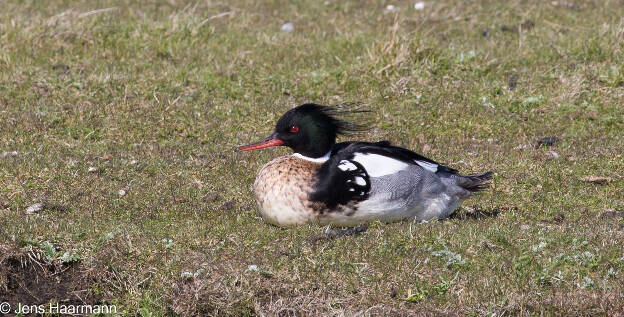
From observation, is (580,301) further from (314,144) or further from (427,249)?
(314,144)

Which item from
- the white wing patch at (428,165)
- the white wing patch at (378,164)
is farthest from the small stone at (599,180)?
the white wing patch at (378,164)

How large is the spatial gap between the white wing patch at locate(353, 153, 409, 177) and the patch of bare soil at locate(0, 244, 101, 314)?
7.08ft

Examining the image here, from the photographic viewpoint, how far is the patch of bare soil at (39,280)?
223 inches

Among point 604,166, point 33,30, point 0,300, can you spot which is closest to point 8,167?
point 0,300

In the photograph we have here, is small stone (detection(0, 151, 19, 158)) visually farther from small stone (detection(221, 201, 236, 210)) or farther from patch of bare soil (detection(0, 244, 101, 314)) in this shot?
patch of bare soil (detection(0, 244, 101, 314))

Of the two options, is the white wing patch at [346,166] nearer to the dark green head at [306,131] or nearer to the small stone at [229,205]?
Answer: the dark green head at [306,131]

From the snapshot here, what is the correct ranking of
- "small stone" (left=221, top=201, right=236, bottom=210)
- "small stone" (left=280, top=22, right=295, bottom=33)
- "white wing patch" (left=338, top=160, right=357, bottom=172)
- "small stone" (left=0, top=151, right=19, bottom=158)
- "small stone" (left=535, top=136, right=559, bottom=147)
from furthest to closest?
"small stone" (left=280, top=22, right=295, bottom=33) < "small stone" (left=535, top=136, right=559, bottom=147) < "small stone" (left=0, top=151, right=19, bottom=158) < "small stone" (left=221, top=201, right=236, bottom=210) < "white wing patch" (left=338, top=160, right=357, bottom=172)

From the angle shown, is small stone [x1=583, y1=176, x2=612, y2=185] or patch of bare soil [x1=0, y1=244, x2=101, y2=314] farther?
small stone [x1=583, y1=176, x2=612, y2=185]

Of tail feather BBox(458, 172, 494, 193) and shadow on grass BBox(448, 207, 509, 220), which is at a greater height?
tail feather BBox(458, 172, 494, 193)

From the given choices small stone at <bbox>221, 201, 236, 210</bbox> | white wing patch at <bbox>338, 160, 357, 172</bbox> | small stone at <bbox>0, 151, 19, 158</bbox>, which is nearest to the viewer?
white wing patch at <bbox>338, 160, 357, 172</bbox>

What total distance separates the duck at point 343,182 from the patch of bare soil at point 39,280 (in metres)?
1.46

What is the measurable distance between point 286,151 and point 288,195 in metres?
2.28

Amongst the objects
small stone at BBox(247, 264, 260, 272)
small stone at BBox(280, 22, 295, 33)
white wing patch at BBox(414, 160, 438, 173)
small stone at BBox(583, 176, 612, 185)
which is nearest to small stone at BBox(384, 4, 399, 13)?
small stone at BBox(280, 22, 295, 33)

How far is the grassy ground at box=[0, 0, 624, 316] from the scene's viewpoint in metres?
5.58
